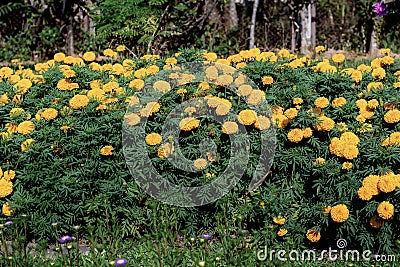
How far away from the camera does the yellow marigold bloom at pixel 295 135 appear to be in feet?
12.8

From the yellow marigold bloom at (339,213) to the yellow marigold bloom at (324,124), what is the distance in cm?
54

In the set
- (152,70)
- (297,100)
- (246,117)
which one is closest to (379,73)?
(297,100)

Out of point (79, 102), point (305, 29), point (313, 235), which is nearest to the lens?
point (313, 235)

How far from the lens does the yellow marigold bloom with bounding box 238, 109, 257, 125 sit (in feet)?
13.2

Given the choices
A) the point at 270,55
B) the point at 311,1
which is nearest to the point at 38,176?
the point at 270,55

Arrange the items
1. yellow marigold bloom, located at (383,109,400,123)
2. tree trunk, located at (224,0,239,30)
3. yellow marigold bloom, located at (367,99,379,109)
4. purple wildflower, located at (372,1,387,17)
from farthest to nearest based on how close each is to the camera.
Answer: tree trunk, located at (224,0,239,30), purple wildflower, located at (372,1,387,17), yellow marigold bloom, located at (367,99,379,109), yellow marigold bloom, located at (383,109,400,123)

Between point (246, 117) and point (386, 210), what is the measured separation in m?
1.09

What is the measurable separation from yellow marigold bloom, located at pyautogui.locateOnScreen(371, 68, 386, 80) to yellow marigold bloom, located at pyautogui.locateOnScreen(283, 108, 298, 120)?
2.44 ft

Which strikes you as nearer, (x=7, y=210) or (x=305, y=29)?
(x=7, y=210)

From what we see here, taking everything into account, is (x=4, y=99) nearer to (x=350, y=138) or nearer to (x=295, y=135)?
(x=295, y=135)

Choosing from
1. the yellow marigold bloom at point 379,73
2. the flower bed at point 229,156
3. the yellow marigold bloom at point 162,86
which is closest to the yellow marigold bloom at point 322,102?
the flower bed at point 229,156

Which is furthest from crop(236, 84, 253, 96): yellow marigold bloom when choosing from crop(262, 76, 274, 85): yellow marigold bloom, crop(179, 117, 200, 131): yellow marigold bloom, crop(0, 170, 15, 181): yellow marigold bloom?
crop(0, 170, 15, 181): yellow marigold bloom

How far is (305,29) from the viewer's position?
10.3 meters

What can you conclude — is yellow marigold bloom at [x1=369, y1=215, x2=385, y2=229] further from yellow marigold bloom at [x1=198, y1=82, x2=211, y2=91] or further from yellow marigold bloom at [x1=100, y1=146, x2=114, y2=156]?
yellow marigold bloom at [x1=100, y1=146, x2=114, y2=156]
